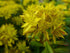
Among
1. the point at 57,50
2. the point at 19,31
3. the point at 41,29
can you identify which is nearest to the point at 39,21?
the point at 41,29

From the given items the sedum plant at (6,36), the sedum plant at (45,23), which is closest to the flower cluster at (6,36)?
the sedum plant at (6,36)

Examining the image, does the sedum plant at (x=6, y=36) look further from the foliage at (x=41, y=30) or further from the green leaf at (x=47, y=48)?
the green leaf at (x=47, y=48)

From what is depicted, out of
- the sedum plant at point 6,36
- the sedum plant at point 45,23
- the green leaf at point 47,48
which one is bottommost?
the green leaf at point 47,48

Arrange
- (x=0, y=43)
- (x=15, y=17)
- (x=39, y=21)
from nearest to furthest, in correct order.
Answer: (x=39, y=21), (x=0, y=43), (x=15, y=17)

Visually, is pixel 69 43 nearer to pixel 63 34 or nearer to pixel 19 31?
pixel 63 34

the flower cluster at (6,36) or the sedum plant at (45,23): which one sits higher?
the sedum plant at (45,23)

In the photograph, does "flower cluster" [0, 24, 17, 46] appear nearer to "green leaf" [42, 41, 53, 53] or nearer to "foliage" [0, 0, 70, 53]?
"foliage" [0, 0, 70, 53]

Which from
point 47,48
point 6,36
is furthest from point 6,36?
point 47,48

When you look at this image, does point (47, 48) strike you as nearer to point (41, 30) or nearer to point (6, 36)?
point (41, 30)

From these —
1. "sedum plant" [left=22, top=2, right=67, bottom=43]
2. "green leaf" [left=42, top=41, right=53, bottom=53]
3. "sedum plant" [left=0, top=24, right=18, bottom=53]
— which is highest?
"sedum plant" [left=22, top=2, right=67, bottom=43]

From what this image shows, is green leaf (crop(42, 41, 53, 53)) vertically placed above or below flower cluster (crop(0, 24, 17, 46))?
below

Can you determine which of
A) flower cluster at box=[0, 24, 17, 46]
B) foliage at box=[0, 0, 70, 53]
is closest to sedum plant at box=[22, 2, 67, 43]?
foliage at box=[0, 0, 70, 53]
